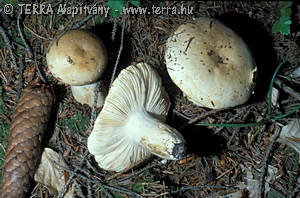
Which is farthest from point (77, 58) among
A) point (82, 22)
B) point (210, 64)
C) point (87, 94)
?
point (210, 64)

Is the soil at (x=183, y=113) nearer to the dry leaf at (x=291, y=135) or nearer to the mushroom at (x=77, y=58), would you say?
the dry leaf at (x=291, y=135)

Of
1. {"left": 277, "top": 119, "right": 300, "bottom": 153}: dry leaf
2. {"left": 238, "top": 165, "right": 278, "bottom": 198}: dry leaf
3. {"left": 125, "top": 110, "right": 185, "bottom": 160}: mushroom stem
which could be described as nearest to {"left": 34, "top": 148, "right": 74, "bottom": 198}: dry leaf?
{"left": 125, "top": 110, "right": 185, "bottom": 160}: mushroom stem

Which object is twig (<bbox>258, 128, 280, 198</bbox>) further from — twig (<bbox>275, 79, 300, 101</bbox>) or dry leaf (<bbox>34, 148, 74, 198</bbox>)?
dry leaf (<bbox>34, 148, 74, 198</bbox>)

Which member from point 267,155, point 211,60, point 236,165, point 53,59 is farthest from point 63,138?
point 267,155

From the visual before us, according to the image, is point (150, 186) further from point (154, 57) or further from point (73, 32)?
point (73, 32)

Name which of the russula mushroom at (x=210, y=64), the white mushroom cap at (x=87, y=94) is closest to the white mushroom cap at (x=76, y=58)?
the white mushroom cap at (x=87, y=94)
